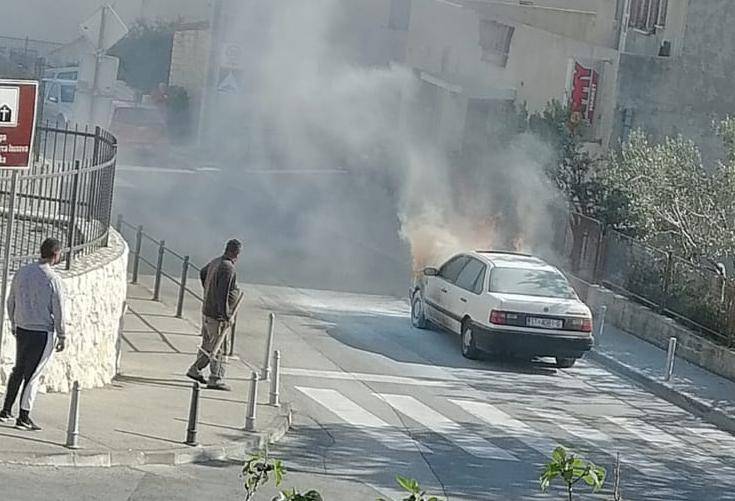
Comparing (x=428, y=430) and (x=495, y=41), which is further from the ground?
(x=495, y=41)

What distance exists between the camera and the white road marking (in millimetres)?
17547

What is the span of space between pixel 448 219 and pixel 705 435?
16.5 m

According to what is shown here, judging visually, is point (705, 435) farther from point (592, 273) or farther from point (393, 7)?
point (393, 7)

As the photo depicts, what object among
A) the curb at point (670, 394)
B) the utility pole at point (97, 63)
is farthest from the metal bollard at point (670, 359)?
the utility pole at point (97, 63)

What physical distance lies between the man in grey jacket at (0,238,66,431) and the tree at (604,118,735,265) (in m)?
13.3

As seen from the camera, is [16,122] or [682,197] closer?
[16,122]

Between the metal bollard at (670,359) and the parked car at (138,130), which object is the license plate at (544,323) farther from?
the parked car at (138,130)

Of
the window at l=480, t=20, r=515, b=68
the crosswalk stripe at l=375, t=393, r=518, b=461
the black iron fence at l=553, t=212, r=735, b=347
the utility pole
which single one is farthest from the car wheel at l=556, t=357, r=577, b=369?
the window at l=480, t=20, r=515, b=68

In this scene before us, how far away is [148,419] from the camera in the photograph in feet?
43.7

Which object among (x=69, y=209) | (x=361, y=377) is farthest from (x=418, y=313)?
(x=69, y=209)

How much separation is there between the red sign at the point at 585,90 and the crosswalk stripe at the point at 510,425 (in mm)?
15475

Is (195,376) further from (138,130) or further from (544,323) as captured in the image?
(138,130)

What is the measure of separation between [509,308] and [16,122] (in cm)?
947

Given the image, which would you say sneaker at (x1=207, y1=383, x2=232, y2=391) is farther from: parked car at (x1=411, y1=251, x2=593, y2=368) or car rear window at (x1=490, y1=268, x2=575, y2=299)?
car rear window at (x1=490, y1=268, x2=575, y2=299)
